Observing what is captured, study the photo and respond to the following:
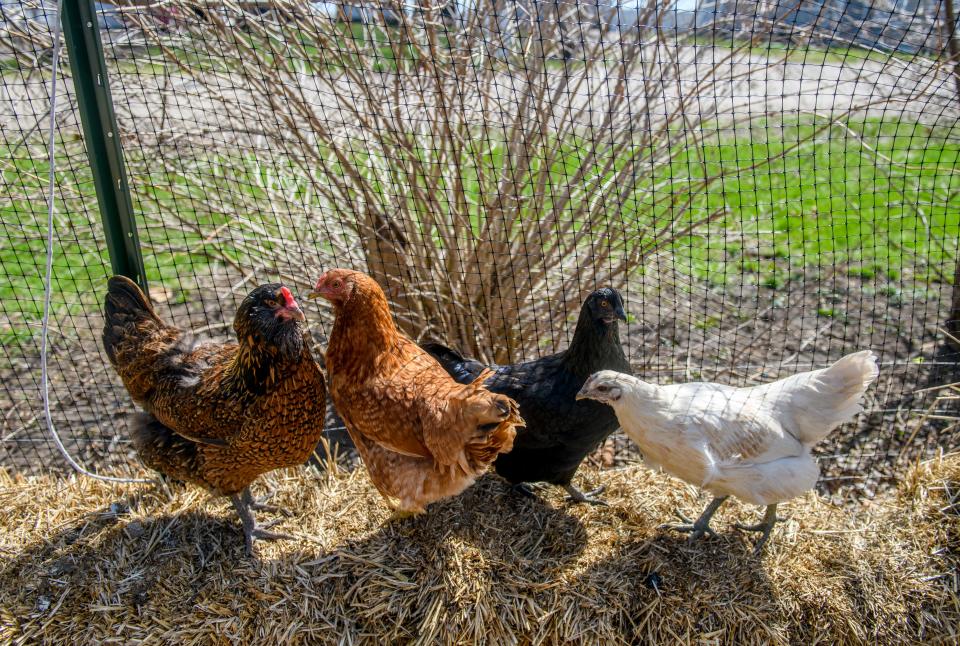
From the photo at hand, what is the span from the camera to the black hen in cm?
302

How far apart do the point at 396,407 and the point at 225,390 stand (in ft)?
2.53

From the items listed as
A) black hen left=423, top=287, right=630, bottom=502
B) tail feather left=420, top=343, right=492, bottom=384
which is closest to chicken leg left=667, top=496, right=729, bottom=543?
black hen left=423, top=287, right=630, bottom=502

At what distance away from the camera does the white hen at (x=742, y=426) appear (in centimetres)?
282

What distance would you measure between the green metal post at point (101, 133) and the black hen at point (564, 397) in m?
1.84

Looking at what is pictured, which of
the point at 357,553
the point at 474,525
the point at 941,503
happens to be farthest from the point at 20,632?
the point at 941,503

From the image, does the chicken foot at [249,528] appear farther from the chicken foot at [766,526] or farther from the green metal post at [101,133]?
the chicken foot at [766,526]

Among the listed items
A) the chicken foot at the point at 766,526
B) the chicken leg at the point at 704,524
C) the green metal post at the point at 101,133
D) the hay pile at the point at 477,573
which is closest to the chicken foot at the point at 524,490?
the hay pile at the point at 477,573

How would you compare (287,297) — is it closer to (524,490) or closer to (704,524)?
(524,490)

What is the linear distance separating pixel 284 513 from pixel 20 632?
119 centimetres

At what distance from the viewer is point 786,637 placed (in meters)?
2.79

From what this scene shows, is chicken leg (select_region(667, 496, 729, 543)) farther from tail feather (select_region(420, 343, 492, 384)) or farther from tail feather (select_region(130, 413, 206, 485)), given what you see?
tail feather (select_region(130, 413, 206, 485))

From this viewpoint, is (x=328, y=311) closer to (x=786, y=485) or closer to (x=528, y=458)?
(x=528, y=458)

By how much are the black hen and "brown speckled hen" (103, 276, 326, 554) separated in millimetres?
899

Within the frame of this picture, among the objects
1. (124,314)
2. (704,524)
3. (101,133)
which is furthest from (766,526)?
(101,133)
